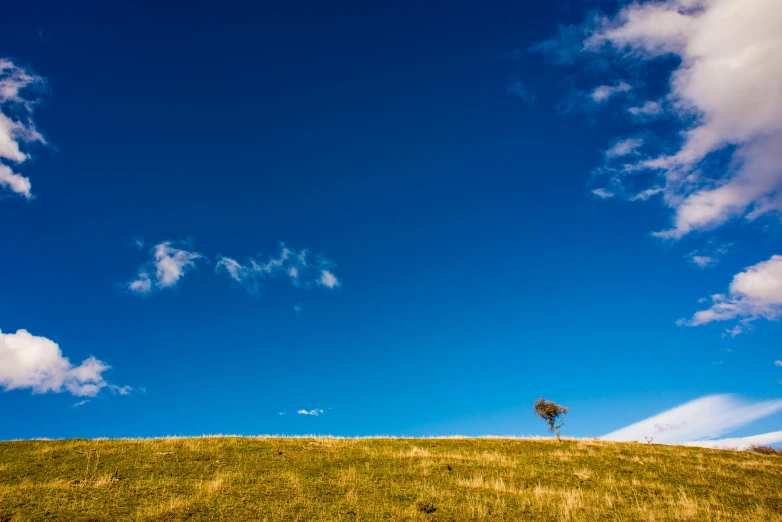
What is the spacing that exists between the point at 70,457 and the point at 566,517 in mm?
23064

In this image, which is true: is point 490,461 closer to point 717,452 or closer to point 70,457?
point 717,452

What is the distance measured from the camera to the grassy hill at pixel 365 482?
47.2ft

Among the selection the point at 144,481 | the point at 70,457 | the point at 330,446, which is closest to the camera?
the point at 144,481

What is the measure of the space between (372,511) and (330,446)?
1139cm

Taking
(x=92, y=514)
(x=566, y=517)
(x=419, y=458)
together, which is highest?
(x=419, y=458)

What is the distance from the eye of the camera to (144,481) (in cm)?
1716

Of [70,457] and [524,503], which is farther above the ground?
[70,457]

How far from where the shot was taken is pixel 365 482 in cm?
1789

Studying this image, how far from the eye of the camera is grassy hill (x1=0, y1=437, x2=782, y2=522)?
47.2 ft

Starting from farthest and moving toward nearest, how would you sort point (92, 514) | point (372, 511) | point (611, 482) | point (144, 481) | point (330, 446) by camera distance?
point (330, 446) → point (611, 482) → point (144, 481) → point (372, 511) → point (92, 514)

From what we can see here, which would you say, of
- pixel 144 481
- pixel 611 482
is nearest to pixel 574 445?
pixel 611 482

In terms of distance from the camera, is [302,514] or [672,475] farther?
[672,475]

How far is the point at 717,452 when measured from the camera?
2820 centimetres

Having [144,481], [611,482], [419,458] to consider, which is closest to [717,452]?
[611,482]
